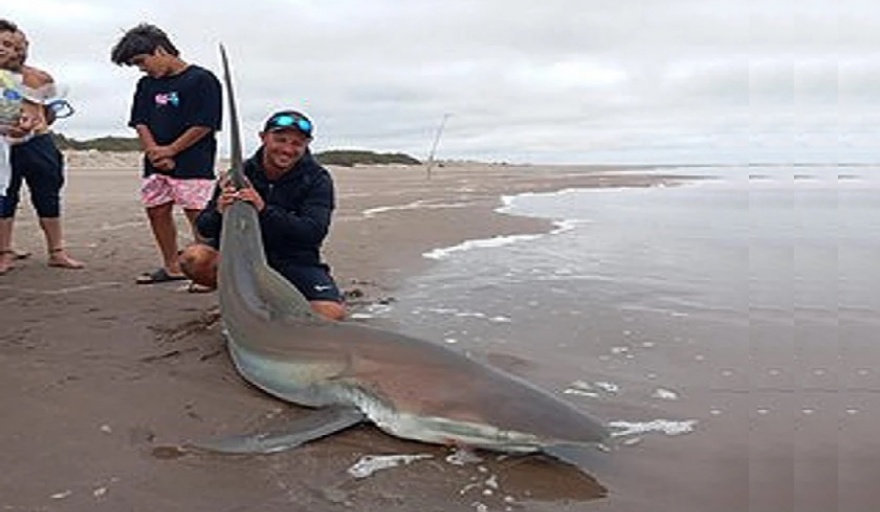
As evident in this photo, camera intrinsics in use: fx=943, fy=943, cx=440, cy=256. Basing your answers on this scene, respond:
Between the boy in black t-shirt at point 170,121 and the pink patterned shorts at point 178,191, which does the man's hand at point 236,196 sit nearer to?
the boy in black t-shirt at point 170,121

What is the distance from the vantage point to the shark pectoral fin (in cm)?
362

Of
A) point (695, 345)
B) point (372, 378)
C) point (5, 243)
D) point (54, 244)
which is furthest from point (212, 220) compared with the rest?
point (695, 345)

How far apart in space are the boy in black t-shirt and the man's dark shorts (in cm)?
148

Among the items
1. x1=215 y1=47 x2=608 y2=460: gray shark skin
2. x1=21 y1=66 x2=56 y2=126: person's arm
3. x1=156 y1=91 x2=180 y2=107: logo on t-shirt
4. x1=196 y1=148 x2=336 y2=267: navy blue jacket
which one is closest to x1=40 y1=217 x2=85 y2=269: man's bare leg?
x1=21 y1=66 x2=56 y2=126: person's arm

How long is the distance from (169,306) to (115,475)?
2.86 metres

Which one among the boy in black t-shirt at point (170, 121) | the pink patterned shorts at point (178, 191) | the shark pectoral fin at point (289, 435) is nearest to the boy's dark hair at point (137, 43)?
the boy in black t-shirt at point (170, 121)

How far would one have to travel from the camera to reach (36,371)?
4.59 m

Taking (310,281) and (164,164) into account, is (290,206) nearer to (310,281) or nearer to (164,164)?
(310,281)

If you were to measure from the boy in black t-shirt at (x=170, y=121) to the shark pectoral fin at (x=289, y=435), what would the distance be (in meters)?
3.27

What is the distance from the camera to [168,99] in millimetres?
6918

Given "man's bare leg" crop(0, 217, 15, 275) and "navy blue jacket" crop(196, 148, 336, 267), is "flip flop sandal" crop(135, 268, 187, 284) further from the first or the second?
"navy blue jacket" crop(196, 148, 336, 267)

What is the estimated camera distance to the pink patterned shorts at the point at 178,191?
703 centimetres

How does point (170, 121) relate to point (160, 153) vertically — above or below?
above

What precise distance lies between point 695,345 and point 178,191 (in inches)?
153
